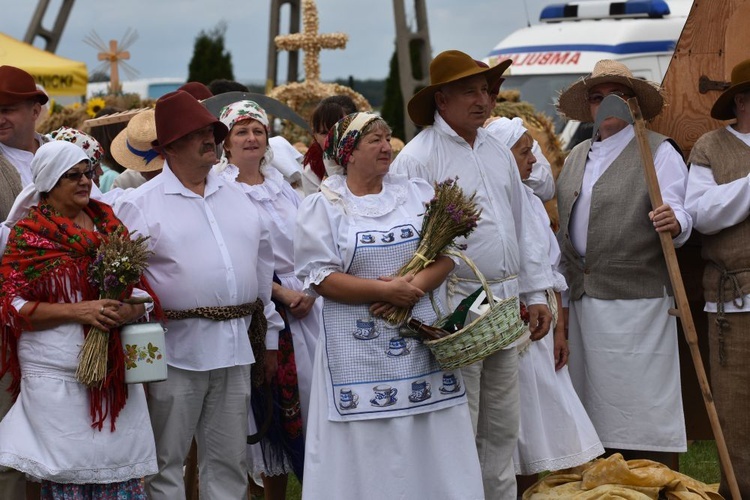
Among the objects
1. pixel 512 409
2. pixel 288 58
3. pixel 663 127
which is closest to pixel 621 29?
pixel 288 58

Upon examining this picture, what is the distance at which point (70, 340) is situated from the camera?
16.0 feet

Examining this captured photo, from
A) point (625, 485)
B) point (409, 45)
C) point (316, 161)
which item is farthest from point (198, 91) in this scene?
point (409, 45)

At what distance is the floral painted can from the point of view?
4.91 metres

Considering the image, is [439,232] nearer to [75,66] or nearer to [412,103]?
[412,103]

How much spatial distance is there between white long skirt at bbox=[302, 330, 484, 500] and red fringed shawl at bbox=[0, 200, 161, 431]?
2.78 feet

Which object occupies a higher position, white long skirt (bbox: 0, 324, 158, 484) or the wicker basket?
the wicker basket

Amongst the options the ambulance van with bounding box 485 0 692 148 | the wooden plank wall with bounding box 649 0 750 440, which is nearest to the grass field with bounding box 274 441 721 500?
the wooden plank wall with bounding box 649 0 750 440

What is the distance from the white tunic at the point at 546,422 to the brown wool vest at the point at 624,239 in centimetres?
28

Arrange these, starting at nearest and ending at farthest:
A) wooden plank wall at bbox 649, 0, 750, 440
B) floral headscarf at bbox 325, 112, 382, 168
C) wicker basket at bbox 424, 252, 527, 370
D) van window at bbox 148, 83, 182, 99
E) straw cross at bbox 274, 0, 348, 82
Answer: wicker basket at bbox 424, 252, 527, 370, floral headscarf at bbox 325, 112, 382, 168, wooden plank wall at bbox 649, 0, 750, 440, straw cross at bbox 274, 0, 348, 82, van window at bbox 148, 83, 182, 99

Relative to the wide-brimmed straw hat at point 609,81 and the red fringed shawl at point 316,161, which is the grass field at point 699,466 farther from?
the wide-brimmed straw hat at point 609,81

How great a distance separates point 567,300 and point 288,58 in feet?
28.1

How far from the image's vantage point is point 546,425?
6.11 m

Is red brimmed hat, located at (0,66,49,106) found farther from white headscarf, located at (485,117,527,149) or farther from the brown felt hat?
white headscarf, located at (485,117,527,149)

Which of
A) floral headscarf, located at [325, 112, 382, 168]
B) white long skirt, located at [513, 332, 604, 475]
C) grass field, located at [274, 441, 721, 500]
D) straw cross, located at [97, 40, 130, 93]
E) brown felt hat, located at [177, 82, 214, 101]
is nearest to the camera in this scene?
floral headscarf, located at [325, 112, 382, 168]
